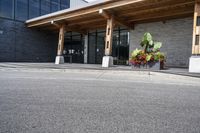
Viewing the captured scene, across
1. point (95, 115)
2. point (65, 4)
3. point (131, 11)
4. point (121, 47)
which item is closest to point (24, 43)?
point (65, 4)

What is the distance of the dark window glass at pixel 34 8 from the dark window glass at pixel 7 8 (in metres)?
2.58

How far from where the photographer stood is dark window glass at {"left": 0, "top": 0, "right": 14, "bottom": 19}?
884 inches

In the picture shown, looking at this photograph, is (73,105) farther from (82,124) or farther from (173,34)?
(173,34)

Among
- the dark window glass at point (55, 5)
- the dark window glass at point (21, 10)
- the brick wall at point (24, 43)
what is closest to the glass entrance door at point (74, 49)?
the brick wall at point (24, 43)

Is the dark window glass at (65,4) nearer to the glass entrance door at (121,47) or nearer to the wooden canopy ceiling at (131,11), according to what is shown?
the wooden canopy ceiling at (131,11)

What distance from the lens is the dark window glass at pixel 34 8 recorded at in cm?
2578

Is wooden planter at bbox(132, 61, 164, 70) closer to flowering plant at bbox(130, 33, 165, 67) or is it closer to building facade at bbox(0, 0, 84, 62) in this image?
flowering plant at bbox(130, 33, 165, 67)

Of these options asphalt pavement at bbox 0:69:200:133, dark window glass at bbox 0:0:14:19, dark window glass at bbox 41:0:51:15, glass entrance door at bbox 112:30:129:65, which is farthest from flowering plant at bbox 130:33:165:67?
dark window glass at bbox 41:0:51:15

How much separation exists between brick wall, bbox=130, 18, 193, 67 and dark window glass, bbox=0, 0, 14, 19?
52.1 feet

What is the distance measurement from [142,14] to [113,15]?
102 inches

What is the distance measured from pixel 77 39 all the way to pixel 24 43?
673 centimetres

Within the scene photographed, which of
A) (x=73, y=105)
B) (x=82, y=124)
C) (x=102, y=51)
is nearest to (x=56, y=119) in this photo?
(x=82, y=124)

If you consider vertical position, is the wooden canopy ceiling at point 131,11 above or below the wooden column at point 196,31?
above

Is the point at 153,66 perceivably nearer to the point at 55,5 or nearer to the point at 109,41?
the point at 109,41
